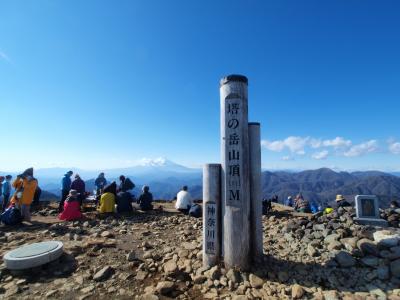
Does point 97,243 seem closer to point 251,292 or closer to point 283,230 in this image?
point 251,292

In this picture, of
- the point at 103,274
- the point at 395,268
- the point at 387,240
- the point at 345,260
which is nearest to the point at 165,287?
the point at 103,274

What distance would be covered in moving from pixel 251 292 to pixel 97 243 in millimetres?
5456

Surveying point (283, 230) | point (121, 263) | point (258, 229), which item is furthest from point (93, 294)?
Result: point (283, 230)

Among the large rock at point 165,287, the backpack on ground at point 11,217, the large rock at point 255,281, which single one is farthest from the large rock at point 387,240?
the backpack on ground at point 11,217

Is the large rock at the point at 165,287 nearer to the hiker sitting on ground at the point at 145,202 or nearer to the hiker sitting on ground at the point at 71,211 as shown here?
the hiker sitting on ground at the point at 71,211

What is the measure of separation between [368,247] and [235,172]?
13.3 ft

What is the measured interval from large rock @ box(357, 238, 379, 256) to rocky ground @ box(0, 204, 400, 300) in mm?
23

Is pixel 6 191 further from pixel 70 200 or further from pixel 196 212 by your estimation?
pixel 196 212

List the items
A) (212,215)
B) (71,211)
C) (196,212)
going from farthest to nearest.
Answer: (196,212) → (71,211) → (212,215)

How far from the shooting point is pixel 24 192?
11867 millimetres

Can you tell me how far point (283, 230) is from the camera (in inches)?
372

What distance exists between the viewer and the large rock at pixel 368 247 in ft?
20.8

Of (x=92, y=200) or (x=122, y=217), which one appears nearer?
(x=122, y=217)

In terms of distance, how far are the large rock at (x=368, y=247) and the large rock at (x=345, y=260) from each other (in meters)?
0.55
